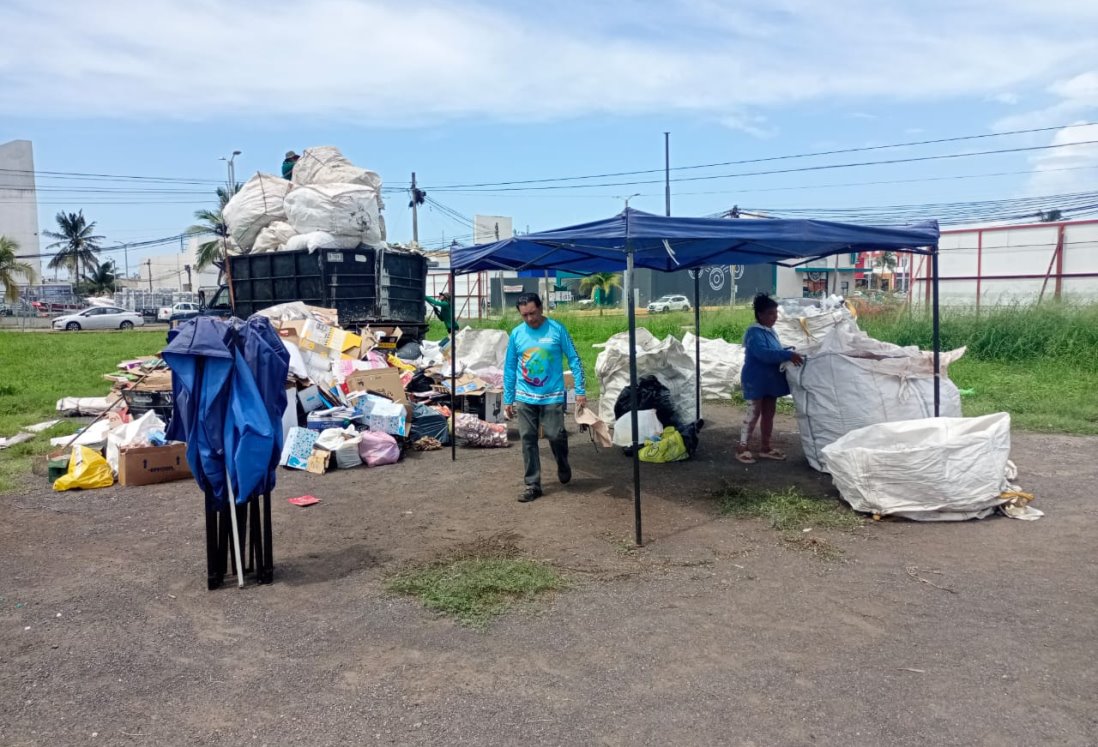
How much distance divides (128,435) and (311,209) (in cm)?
505

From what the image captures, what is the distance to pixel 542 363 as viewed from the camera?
6523 mm

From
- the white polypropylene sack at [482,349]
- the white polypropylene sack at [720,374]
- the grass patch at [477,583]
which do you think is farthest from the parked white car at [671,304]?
the grass patch at [477,583]

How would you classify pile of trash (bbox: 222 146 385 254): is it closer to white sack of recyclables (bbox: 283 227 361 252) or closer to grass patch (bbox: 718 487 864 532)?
white sack of recyclables (bbox: 283 227 361 252)

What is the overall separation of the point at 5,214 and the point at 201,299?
228ft

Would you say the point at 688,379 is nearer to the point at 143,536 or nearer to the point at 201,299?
the point at 143,536

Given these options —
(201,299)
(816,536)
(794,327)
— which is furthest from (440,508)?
(201,299)

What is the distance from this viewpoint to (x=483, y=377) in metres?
10.2

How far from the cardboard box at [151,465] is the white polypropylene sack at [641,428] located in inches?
158

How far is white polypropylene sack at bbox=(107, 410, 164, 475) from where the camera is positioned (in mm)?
7613

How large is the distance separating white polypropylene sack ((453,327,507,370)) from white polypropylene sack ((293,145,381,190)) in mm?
2721

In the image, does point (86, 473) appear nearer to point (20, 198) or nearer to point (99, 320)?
point (99, 320)

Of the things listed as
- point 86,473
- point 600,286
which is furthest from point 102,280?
point 86,473

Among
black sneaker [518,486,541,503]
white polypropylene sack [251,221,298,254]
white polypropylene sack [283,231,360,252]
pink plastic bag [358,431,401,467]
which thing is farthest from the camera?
white polypropylene sack [251,221,298,254]

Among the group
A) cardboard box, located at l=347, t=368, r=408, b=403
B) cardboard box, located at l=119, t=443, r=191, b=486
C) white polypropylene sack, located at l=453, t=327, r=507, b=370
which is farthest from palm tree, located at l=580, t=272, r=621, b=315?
cardboard box, located at l=119, t=443, r=191, b=486
